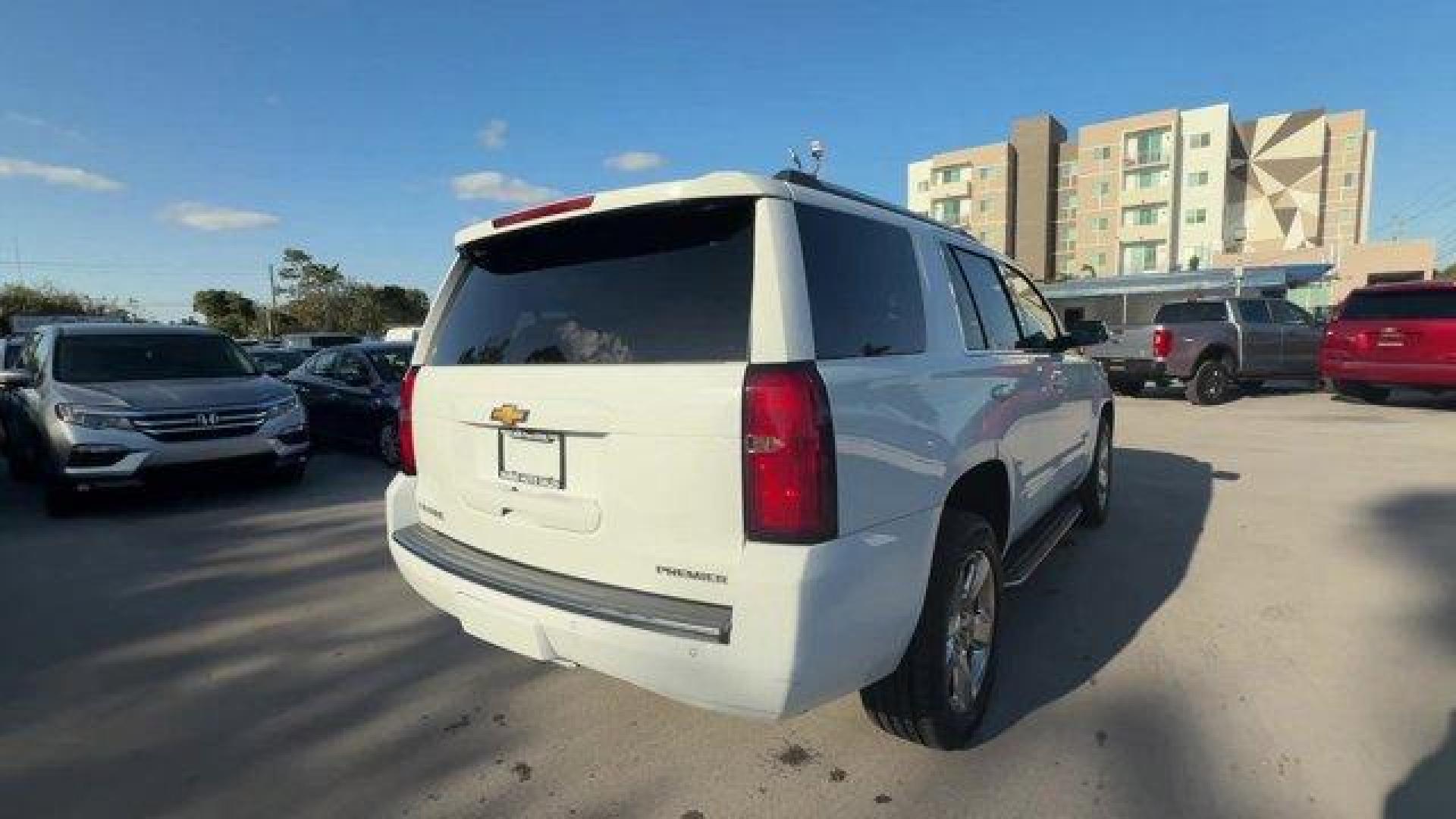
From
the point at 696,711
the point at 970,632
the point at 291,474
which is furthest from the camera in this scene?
the point at 291,474

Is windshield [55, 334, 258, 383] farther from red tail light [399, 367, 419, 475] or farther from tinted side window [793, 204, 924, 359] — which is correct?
tinted side window [793, 204, 924, 359]

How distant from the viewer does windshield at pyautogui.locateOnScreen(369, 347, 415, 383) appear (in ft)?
30.6

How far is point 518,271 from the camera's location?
9.84 ft

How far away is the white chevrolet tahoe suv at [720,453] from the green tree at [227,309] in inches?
2675

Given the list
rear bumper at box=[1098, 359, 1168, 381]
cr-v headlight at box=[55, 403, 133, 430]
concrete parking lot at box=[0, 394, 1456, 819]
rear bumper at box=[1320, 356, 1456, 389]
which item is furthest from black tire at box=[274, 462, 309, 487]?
rear bumper at box=[1320, 356, 1456, 389]

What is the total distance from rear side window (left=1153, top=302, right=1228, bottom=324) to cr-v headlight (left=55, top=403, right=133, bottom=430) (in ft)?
49.5

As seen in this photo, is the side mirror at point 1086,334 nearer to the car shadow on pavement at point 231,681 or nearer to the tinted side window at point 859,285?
the tinted side window at point 859,285

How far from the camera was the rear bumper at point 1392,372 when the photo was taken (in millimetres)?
11508

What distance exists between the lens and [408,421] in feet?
10.9

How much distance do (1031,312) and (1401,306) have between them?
1144 cm

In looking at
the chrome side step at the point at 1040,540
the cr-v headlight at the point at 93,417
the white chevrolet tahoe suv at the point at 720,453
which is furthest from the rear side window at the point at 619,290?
the cr-v headlight at the point at 93,417

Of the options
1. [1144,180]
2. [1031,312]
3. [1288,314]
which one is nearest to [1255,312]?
[1288,314]

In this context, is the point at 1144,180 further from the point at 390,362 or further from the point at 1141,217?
the point at 390,362

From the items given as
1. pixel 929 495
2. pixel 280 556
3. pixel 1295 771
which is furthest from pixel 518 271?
pixel 280 556
